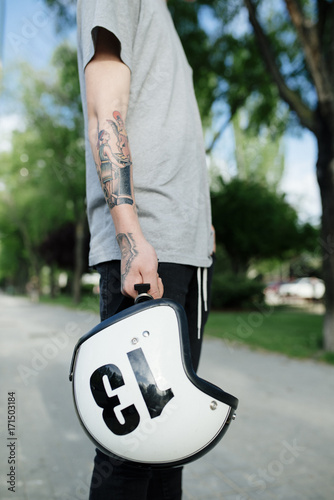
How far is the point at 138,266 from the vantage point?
1171 millimetres

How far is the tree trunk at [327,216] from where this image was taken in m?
6.61

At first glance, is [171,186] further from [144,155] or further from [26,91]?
[26,91]

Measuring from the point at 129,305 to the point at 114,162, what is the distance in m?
0.41

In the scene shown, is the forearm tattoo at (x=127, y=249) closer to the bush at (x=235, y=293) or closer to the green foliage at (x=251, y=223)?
the bush at (x=235, y=293)

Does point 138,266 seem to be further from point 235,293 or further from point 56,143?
point 56,143

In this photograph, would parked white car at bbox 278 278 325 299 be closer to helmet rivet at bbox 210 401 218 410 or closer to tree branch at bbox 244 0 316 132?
tree branch at bbox 244 0 316 132

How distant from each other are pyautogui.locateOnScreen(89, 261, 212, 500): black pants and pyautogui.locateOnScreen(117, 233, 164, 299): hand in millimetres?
98

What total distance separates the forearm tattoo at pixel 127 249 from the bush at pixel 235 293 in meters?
15.7

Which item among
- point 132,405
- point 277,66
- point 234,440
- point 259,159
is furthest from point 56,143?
point 132,405

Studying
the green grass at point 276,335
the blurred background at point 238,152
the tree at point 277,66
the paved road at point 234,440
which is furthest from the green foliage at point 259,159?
the paved road at point 234,440

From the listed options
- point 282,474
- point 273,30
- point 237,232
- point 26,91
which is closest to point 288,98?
point 273,30

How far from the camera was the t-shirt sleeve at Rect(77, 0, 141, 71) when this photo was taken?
128 cm

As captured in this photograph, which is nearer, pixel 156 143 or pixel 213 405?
pixel 213 405

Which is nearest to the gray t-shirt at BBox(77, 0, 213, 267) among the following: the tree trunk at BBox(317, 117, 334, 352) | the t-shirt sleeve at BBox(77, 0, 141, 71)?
the t-shirt sleeve at BBox(77, 0, 141, 71)
